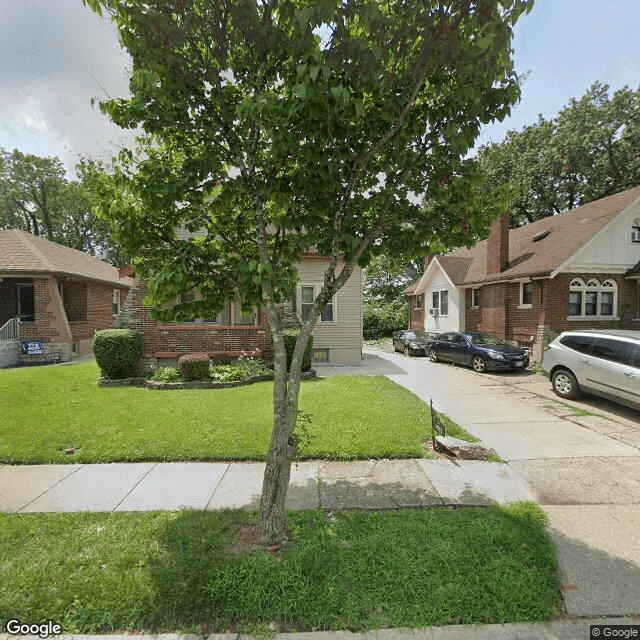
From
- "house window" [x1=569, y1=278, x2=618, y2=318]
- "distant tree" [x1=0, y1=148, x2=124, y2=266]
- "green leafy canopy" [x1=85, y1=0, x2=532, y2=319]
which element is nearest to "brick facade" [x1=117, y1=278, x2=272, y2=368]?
"green leafy canopy" [x1=85, y1=0, x2=532, y2=319]

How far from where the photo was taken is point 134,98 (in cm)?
331

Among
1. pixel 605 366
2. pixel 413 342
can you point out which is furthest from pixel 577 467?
pixel 413 342

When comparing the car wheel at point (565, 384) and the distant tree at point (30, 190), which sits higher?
the distant tree at point (30, 190)

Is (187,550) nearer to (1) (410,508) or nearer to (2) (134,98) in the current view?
(1) (410,508)

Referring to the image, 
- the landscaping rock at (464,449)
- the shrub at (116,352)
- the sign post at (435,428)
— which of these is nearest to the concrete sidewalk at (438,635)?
the landscaping rock at (464,449)

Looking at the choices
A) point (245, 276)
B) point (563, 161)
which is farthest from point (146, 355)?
point (563, 161)

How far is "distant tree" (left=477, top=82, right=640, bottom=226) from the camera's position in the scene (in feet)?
79.1

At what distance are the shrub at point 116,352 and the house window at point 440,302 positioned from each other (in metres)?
17.7

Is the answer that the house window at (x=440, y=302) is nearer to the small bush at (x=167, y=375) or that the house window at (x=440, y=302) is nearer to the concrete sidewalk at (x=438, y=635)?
the small bush at (x=167, y=375)

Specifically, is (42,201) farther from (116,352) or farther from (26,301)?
(116,352)

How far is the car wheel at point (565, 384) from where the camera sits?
915 cm

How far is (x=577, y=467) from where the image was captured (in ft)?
17.0

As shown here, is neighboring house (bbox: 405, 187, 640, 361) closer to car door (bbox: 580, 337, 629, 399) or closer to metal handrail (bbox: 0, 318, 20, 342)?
car door (bbox: 580, 337, 629, 399)

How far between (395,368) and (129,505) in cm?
1186
